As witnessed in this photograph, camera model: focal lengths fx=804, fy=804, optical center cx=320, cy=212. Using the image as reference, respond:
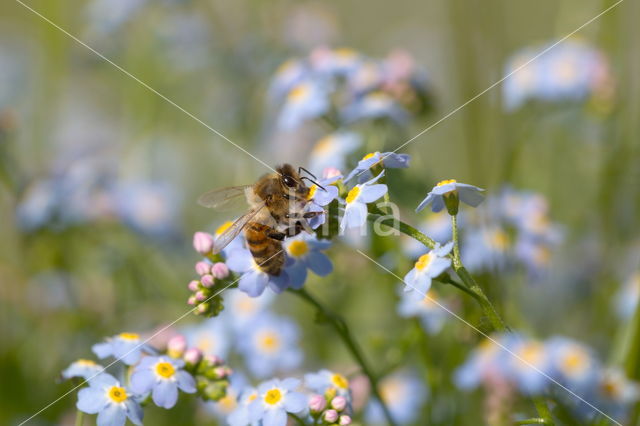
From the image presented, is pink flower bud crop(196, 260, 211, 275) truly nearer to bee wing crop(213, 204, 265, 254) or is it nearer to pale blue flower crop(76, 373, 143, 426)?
bee wing crop(213, 204, 265, 254)

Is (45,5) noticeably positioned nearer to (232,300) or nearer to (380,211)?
(232,300)

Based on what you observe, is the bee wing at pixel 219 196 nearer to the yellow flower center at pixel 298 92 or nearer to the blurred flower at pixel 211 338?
the blurred flower at pixel 211 338

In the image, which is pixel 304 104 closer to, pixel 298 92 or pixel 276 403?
pixel 298 92

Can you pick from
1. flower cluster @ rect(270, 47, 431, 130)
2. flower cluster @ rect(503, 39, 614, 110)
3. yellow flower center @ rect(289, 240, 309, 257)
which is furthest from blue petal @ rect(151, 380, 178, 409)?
flower cluster @ rect(503, 39, 614, 110)

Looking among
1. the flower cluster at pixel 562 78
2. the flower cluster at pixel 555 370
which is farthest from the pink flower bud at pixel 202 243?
the flower cluster at pixel 562 78

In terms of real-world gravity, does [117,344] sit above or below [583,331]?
above

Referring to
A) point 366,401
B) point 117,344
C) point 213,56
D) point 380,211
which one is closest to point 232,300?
point 366,401

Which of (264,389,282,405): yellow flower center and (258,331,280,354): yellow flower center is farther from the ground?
(264,389,282,405): yellow flower center
